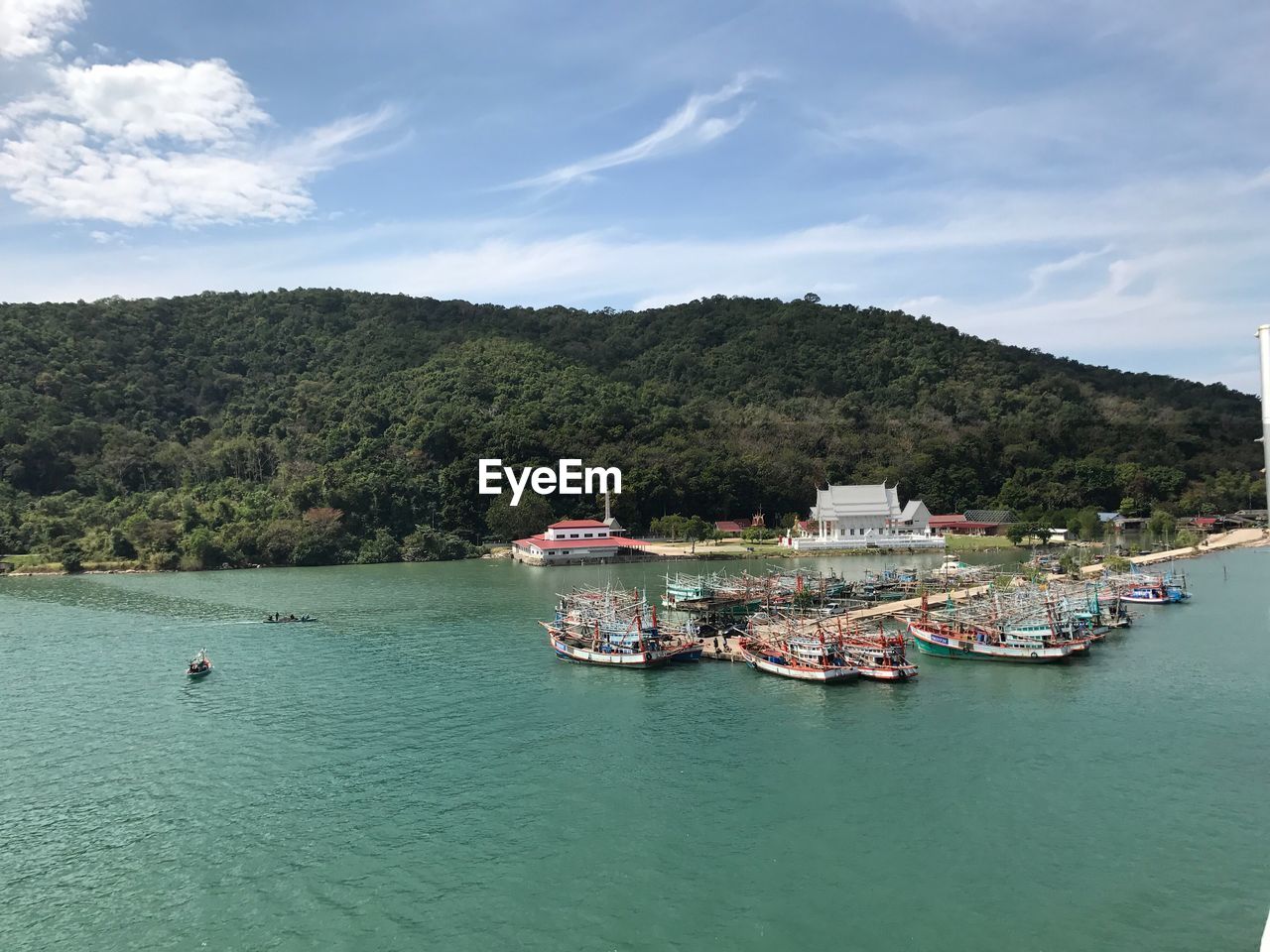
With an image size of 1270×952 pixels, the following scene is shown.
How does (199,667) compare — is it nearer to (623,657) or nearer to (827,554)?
(623,657)

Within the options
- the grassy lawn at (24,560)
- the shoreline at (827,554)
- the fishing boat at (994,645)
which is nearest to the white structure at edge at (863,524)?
the shoreline at (827,554)

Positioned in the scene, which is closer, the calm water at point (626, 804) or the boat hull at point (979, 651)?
the calm water at point (626, 804)

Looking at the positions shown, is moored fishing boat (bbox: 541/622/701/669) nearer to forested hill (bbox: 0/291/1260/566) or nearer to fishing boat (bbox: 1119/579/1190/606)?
Result: fishing boat (bbox: 1119/579/1190/606)

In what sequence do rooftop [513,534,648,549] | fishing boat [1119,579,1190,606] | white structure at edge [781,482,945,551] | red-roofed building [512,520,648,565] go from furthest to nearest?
white structure at edge [781,482,945,551] < rooftop [513,534,648,549] < red-roofed building [512,520,648,565] < fishing boat [1119,579,1190,606]

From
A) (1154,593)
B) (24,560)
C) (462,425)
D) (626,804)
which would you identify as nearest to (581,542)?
(462,425)

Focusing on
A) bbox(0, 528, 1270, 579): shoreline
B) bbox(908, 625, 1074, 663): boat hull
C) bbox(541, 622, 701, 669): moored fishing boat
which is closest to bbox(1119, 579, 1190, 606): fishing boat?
bbox(0, 528, 1270, 579): shoreline

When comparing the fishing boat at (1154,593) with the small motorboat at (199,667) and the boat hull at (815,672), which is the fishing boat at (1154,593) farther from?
the small motorboat at (199,667)
